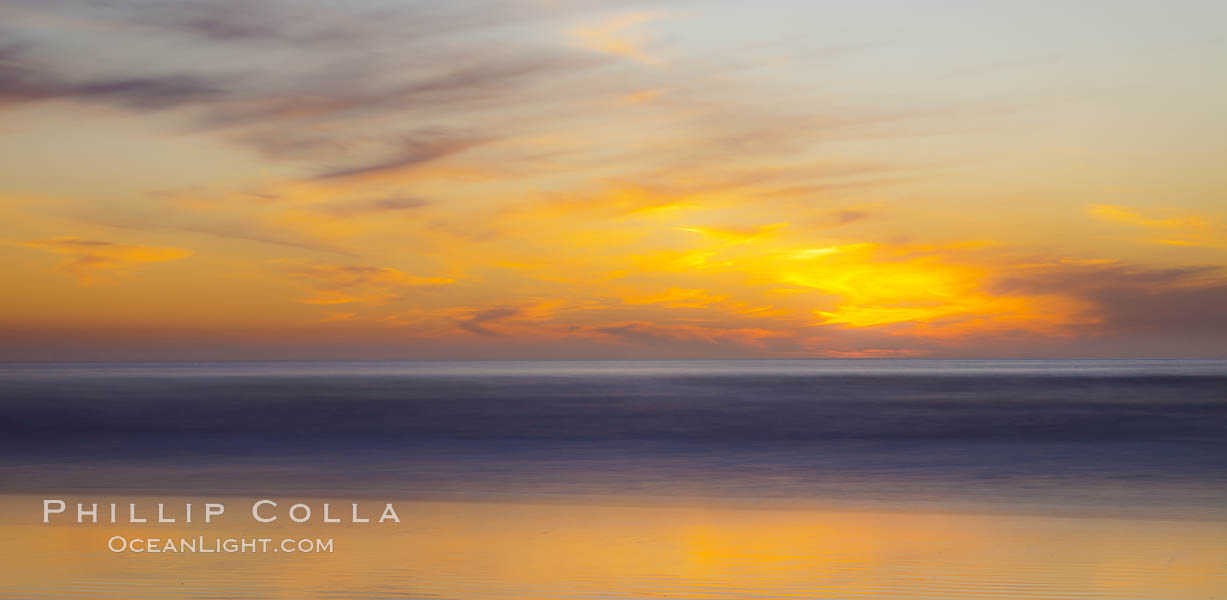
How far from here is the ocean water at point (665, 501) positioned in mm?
5988

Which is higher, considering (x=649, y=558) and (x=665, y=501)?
(x=665, y=501)

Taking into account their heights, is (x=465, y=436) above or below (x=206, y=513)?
above

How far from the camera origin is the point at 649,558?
662 centimetres

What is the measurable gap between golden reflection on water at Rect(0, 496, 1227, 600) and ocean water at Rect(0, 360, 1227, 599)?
3 centimetres

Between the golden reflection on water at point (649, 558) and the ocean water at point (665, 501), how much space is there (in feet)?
0.09

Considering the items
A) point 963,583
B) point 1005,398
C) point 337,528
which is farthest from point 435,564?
point 1005,398

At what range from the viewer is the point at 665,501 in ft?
31.5

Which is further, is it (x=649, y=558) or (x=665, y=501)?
(x=665, y=501)

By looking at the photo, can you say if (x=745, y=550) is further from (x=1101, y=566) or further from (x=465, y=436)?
(x=465, y=436)

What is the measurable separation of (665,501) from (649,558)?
300cm

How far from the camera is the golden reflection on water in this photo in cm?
576

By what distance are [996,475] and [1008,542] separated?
495 centimetres

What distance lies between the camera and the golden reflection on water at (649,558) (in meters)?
5.76

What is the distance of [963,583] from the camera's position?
5918 millimetres
